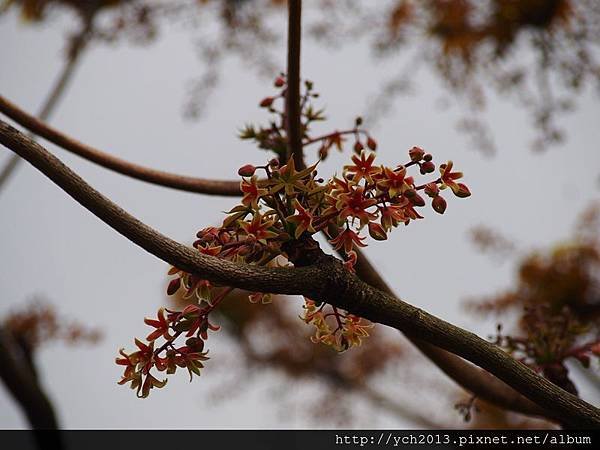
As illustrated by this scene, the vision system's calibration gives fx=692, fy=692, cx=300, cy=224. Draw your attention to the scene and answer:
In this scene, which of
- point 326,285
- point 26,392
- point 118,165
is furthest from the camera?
point 26,392

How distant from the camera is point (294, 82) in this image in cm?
91

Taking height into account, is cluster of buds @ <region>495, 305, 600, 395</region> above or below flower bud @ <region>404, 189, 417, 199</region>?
above

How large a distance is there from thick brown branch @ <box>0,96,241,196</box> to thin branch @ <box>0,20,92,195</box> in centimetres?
44

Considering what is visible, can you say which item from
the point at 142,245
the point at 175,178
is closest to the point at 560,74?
the point at 175,178

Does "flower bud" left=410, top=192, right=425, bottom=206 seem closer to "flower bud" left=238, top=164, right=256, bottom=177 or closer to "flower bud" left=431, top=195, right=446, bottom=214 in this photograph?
"flower bud" left=431, top=195, right=446, bottom=214

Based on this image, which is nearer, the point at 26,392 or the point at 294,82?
the point at 294,82

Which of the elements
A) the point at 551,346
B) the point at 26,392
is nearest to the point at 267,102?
the point at 551,346

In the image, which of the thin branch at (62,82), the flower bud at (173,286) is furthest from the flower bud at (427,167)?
the thin branch at (62,82)

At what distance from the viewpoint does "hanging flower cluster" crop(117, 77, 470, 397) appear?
2.24 ft

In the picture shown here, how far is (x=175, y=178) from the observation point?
41.6 inches

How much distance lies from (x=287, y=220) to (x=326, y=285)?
7 cm

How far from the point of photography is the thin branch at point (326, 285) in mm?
604

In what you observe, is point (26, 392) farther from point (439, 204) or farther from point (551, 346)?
point (439, 204)

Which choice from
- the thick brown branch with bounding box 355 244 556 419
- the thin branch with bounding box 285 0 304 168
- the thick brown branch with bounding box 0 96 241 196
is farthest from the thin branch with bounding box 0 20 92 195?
the thick brown branch with bounding box 355 244 556 419
